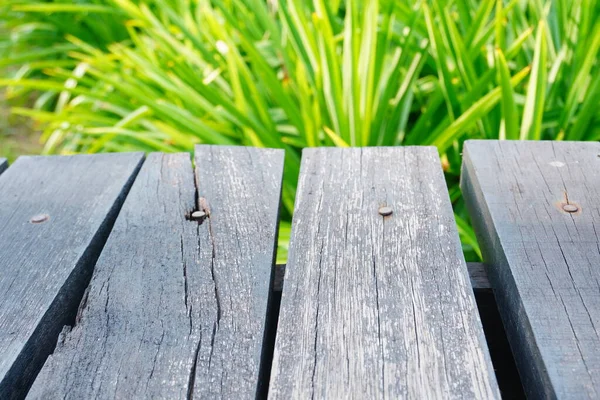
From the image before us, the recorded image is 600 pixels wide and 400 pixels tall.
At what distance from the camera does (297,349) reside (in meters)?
0.69

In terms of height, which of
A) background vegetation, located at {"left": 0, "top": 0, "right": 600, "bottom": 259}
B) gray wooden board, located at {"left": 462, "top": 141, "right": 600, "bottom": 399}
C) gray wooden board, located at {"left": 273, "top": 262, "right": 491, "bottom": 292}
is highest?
gray wooden board, located at {"left": 462, "top": 141, "right": 600, "bottom": 399}

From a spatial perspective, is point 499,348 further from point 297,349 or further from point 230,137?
point 230,137

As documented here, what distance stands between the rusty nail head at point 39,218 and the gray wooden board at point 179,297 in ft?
0.42

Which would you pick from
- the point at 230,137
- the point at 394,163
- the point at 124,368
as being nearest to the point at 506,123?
the point at 394,163

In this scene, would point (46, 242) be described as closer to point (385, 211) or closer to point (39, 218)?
point (39, 218)

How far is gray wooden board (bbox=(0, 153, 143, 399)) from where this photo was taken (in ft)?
2.44

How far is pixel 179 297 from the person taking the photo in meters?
0.79

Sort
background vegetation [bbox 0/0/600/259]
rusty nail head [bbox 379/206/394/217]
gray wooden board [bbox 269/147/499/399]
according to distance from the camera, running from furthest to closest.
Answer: background vegetation [bbox 0/0/600/259]
rusty nail head [bbox 379/206/394/217]
gray wooden board [bbox 269/147/499/399]

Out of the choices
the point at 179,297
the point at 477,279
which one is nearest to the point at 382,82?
the point at 477,279

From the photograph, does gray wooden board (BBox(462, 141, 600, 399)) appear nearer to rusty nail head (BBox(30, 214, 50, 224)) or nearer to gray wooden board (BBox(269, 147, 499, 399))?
gray wooden board (BBox(269, 147, 499, 399))

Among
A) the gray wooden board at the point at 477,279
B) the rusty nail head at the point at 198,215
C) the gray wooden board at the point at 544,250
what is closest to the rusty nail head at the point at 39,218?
the rusty nail head at the point at 198,215

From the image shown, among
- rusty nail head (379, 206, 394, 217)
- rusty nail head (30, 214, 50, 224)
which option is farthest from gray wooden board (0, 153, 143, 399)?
rusty nail head (379, 206, 394, 217)

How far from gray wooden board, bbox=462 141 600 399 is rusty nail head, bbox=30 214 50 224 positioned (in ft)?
2.32

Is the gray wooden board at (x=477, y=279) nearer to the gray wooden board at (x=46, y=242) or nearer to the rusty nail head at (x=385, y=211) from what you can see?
the rusty nail head at (x=385, y=211)
